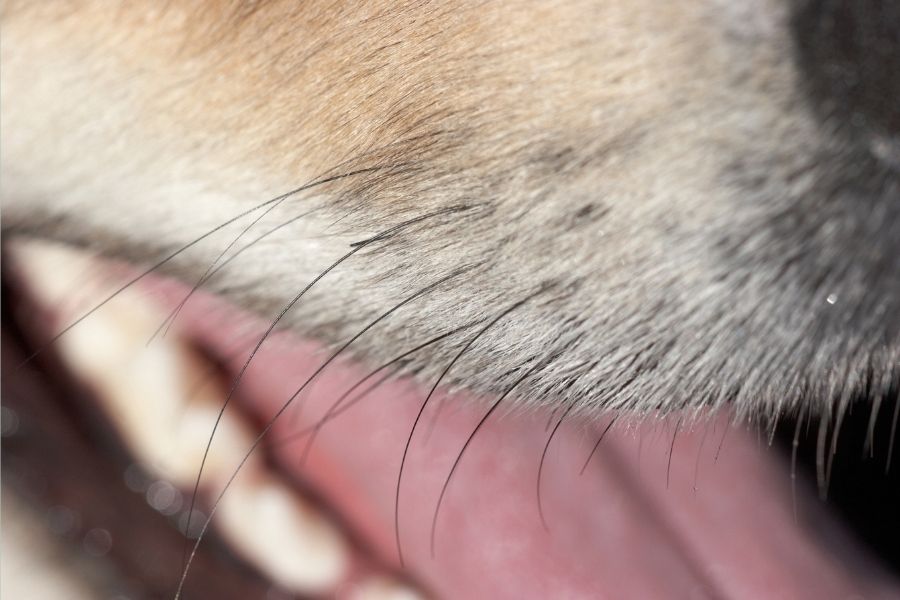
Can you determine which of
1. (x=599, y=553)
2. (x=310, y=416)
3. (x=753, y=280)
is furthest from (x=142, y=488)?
(x=753, y=280)

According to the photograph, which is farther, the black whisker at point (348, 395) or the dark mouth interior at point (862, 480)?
the dark mouth interior at point (862, 480)

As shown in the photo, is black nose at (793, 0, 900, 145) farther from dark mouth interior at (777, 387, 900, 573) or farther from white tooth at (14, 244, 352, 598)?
white tooth at (14, 244, 352, 598)

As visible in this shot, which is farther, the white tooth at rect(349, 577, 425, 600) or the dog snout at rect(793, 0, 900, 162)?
the white tooth at rect(349, 577, 425, 600)

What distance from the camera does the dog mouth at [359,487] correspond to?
54.2 inches

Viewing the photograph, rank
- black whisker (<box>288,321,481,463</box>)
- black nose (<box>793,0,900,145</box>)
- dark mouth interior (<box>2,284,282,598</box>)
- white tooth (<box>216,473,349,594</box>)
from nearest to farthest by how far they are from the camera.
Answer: black nose (<box>793,0,900,145</box>), black whisker (<box>288,321,481,463</box>), dark mouth interior (<box>2,284,282,598</box>), white tooth (<box>216,473,349,594</box>)

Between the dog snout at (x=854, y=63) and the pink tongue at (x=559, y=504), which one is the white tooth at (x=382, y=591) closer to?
the pink tongue at (x=559, y=504)

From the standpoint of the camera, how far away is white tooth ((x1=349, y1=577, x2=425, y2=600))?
4.66 ft

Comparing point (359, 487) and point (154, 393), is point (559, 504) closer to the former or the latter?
point (359, 487)

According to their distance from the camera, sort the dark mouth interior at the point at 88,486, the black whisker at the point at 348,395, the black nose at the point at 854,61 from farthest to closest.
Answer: the dark mouth interior at the point at 88,486 < the black whisker at the point at 348,395 < the black nose at the point at 854,61

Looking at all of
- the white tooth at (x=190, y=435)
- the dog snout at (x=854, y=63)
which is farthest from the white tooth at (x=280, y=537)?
the dog snout at (x=854, y=63)

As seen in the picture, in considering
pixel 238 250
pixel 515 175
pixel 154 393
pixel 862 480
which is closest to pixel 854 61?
pixel 515 175

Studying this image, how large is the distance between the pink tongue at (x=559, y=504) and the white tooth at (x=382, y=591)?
31 mm

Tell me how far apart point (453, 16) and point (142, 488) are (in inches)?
34.1

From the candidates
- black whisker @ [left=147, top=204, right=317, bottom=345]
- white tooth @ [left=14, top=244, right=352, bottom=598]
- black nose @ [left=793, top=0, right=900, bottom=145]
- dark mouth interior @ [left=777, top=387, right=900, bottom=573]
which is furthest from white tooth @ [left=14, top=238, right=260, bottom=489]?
black nose @ [left=793, top=0, right=900, bottom=145]
